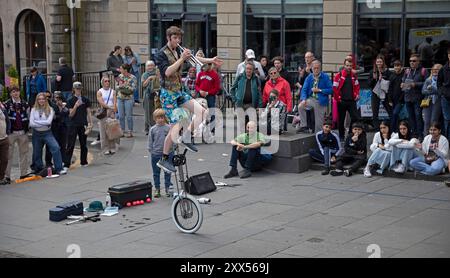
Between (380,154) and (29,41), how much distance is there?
805 inches

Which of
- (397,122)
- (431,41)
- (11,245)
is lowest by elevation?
(11,245)

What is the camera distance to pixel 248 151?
16.0 m

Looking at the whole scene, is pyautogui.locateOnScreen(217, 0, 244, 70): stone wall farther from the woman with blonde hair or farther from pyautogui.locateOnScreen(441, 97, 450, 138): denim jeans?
pyautogui.locateOnScreen(441, 97, 450, 138): denim jeans

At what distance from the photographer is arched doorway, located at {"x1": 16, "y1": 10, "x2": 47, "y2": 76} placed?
1262 inches

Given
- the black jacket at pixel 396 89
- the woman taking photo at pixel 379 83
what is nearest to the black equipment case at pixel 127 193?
the black jacket at pixel 396 89

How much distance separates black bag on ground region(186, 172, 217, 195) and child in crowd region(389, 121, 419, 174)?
135 inches

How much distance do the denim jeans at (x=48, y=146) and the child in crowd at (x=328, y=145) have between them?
5.36 metres

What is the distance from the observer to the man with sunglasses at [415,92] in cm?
1727

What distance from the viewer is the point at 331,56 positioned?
23297mm

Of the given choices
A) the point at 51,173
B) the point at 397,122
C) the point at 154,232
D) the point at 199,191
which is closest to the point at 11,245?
the point at 154,232

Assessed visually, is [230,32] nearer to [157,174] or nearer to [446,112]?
[446,112]

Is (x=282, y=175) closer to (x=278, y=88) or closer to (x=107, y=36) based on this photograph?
(x=278, y=88)

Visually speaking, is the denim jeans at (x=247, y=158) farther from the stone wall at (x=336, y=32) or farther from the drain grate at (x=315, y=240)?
the stone wall at (x=336, y=32)

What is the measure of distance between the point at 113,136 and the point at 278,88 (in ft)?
13.8
